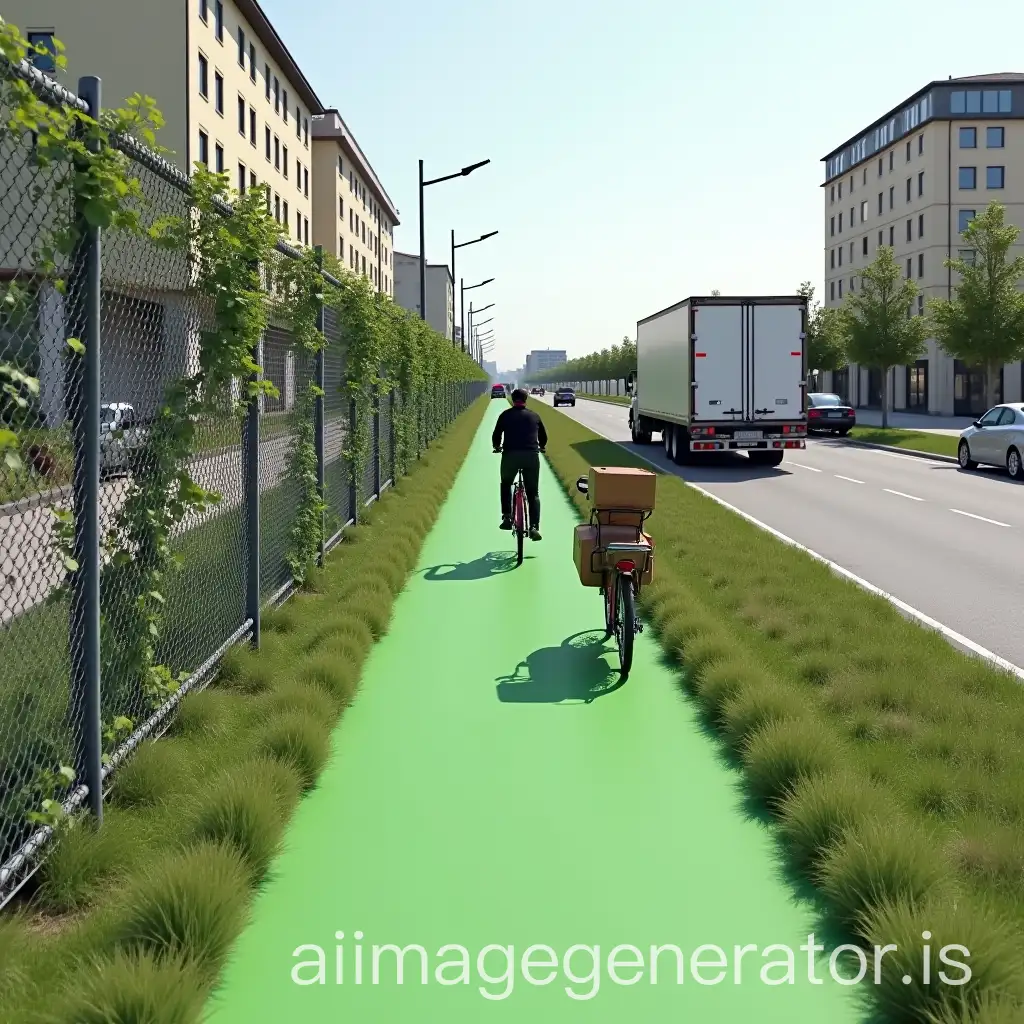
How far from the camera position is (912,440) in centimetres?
3384

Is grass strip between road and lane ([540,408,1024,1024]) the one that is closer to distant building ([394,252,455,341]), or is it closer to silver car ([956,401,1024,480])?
silver car ([956,401,1024,480])

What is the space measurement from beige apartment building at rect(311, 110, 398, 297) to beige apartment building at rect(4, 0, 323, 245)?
15.2 m

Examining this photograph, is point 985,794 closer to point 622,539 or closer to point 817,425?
point 622,539

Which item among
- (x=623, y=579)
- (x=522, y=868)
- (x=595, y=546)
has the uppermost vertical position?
(x=595, y=546)

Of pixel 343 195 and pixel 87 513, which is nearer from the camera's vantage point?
pixel 87 513

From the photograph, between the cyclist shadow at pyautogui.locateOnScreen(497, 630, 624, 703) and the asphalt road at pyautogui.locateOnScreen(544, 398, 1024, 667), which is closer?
the cyclist shadow at pyautogui.locateOnScreen(497, 630, 624, 703)

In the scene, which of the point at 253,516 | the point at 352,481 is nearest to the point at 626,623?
the point at 253,516

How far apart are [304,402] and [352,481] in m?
3.74

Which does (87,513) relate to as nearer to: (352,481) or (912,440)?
(352,481)

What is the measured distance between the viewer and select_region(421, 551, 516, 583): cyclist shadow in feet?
37.2

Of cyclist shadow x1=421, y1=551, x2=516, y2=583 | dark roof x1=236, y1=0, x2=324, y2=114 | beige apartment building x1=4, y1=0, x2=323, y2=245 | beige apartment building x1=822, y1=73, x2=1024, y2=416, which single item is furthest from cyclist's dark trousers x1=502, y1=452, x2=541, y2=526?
beige apartment building x1=822, y1=73, x2=1024, y2=416

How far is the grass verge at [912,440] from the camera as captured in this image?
30.1m

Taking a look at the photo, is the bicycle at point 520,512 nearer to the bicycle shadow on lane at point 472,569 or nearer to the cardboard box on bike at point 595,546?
the bicycle shadow on lane at point 472,569

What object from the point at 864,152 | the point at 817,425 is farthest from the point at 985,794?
the point at 864,152
